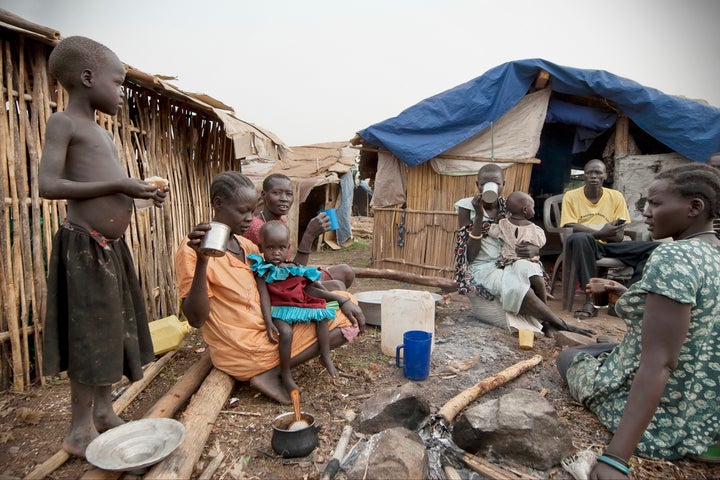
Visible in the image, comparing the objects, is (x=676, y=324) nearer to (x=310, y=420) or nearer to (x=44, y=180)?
(x=310, y=420)

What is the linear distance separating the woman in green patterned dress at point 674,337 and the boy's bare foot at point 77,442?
2.23 m

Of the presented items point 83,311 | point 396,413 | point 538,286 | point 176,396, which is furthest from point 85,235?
point 538,286

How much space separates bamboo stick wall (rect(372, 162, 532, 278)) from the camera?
6.32m

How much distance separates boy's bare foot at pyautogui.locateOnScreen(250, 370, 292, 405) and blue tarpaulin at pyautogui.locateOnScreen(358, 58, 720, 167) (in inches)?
168

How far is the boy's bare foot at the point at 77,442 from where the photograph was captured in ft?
6.32

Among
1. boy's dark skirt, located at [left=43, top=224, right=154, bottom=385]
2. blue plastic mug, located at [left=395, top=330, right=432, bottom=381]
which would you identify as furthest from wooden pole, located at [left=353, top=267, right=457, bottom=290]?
boy's dark skirt, located at [left=43, top=224, right=154, bottom=385]

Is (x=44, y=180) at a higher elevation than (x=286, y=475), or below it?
higher

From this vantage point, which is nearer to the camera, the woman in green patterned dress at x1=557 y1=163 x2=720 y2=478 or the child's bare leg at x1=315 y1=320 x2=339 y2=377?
the woman in green patterned dress at x1=557 y1=163 x2=720 y2=478

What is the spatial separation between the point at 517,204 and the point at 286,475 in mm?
3185

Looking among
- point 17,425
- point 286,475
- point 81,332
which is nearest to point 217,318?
point 81,332

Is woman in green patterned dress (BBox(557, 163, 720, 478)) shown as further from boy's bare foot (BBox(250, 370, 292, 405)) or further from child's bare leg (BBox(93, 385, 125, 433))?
child's bare leg (BBox(93, 385, 125, 433))

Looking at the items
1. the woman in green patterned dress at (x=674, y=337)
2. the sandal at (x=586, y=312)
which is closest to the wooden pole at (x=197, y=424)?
the woman in green patterned dress at (x=674, y=337)

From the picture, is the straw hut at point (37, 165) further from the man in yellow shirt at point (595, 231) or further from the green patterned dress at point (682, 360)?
the man in yellow shirt at point (595, 231)

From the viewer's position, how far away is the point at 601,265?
4.81 m
